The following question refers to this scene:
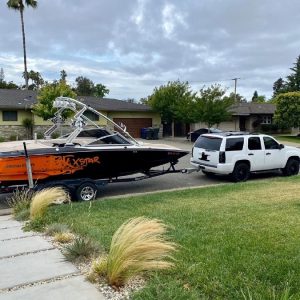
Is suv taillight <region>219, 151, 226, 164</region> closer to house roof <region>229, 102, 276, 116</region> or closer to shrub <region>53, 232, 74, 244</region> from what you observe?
shrub <region>53, 232, 74, 244</region>

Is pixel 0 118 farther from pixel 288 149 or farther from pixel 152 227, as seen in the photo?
pixel 152 227

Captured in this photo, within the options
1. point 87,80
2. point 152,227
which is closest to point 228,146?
point 152,227

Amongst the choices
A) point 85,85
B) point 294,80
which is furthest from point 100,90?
point 294,80

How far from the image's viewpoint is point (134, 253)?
456 centimetres

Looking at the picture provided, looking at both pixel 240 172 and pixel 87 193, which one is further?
pixel 240 172

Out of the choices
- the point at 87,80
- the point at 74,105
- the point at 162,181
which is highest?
the point at 87,80

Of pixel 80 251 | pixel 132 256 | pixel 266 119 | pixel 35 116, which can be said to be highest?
pixel 35 116

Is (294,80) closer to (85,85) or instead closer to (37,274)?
(85,85)

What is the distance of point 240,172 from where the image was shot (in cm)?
1448

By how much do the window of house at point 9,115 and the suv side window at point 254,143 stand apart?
23403mm

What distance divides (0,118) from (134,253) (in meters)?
30.5

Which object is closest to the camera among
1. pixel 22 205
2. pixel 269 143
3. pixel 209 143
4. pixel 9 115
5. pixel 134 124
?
pixel 22 205

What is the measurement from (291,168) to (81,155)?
28.9 ft

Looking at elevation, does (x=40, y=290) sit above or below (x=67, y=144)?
below
